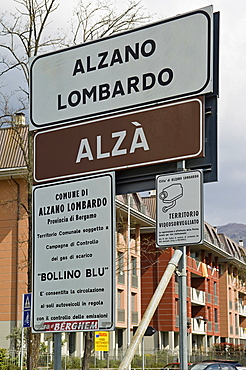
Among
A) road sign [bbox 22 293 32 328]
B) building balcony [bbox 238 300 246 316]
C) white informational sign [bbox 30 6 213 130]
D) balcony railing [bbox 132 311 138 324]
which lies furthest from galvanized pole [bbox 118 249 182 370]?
building balcony [bbox 238 300 246 316]

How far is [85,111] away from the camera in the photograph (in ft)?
18.6

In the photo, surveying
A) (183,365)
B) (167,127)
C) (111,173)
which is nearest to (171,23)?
(167,127)

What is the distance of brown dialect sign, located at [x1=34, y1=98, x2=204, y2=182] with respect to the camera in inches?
203

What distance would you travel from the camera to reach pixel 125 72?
5496mm

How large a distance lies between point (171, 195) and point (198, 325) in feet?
215

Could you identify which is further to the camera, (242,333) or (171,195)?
(242,333)

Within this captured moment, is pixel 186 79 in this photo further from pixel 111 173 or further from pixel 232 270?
pixel 232 270

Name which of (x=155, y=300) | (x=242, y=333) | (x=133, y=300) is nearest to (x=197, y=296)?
(x=133, y=300)

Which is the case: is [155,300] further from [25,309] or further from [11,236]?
[11,236]

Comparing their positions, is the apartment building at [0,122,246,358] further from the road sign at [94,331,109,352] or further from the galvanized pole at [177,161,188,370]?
the galvanized pole at [177,161,188,370]

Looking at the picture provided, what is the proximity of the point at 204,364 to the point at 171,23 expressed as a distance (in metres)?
24.2

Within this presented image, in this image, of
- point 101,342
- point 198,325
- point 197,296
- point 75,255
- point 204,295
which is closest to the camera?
point 75,255

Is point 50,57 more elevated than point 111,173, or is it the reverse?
point 50,57

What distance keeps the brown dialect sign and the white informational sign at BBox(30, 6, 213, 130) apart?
0.35 ft
